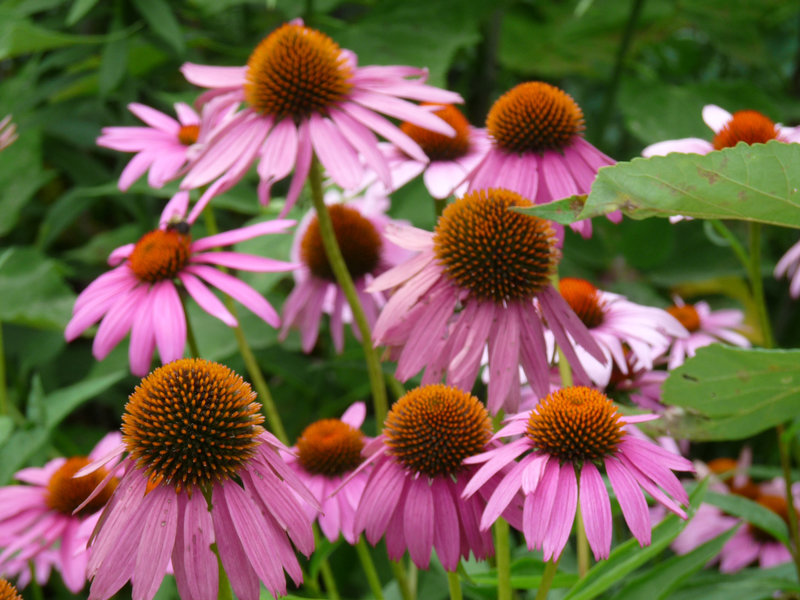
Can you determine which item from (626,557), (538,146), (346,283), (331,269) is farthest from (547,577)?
(331,269)

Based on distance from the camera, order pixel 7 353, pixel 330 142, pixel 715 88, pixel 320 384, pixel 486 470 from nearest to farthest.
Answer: pixel 486 470 → pixel 330 142 → pixel 320 384 → pixel 7 353 → pixel 715 88

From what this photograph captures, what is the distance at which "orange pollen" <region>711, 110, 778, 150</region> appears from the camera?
767 millimetres

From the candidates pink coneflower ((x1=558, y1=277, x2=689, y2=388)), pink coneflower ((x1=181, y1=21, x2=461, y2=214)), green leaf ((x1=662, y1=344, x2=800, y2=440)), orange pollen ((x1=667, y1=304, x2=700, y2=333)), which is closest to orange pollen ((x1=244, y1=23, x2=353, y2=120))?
pink coneflower ((x1=181, y1=21, x2=461, y2=214))

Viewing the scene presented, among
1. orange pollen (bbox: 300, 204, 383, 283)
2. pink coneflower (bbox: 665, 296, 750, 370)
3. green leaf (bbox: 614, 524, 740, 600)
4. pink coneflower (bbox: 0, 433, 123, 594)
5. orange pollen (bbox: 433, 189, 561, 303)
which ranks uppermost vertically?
orange pollen (bbox: 433, 189, 561, 303)

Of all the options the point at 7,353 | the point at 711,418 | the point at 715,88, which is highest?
the point at 711,418

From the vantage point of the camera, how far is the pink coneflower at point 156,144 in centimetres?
85

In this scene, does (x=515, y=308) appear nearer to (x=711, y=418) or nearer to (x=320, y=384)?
(x=711, y=418)

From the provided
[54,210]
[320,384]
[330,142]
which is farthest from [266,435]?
[54,210]

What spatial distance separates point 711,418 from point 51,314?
0.90 meters

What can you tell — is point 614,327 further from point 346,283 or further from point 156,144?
point 156,144

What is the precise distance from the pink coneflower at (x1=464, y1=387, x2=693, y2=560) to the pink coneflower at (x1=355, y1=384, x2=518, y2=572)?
0.12 feet

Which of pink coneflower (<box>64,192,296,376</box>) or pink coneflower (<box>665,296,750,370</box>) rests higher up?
pink coneflower (<box>64,192,296,376</box>)

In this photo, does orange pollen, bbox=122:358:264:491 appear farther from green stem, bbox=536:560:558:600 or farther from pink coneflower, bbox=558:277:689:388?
pink coneflower, bbox=558:277:689:388

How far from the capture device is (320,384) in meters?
1.25
